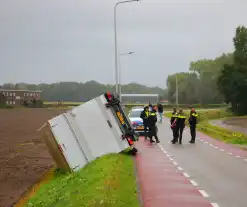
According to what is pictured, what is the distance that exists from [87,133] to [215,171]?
494 centimetres

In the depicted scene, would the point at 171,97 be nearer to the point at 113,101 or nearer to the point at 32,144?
the point at 32,144

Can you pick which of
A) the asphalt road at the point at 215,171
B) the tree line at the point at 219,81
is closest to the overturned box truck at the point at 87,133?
the asphalt road at the point at 215,171

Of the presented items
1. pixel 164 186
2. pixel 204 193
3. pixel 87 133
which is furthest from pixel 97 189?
pixel 87 133

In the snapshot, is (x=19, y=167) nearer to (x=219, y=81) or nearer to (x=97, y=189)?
(x=97, y=189)

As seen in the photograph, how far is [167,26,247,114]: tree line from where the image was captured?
7394cm

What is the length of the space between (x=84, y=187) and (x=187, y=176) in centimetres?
370

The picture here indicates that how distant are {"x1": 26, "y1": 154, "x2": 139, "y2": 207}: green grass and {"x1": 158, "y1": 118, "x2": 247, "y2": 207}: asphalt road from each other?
6.12ft

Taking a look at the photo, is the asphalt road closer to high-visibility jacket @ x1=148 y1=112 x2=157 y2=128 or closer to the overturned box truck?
high-visibility jacket @ x1=148 y1=112 x2=157 y2=128

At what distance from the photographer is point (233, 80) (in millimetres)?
73250

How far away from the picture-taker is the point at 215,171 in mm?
14617

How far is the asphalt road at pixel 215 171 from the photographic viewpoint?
34.8 ft

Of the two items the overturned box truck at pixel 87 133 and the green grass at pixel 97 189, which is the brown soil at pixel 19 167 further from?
the overturned box truck at pixel 87 133

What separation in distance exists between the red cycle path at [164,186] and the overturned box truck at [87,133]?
1.29m

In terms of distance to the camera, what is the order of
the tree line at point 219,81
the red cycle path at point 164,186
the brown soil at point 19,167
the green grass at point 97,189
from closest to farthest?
the green grass at point 97,189 < the red cycle path at point 164,186 < the brown soil at point 19,167 < the tree line at point 219,81
